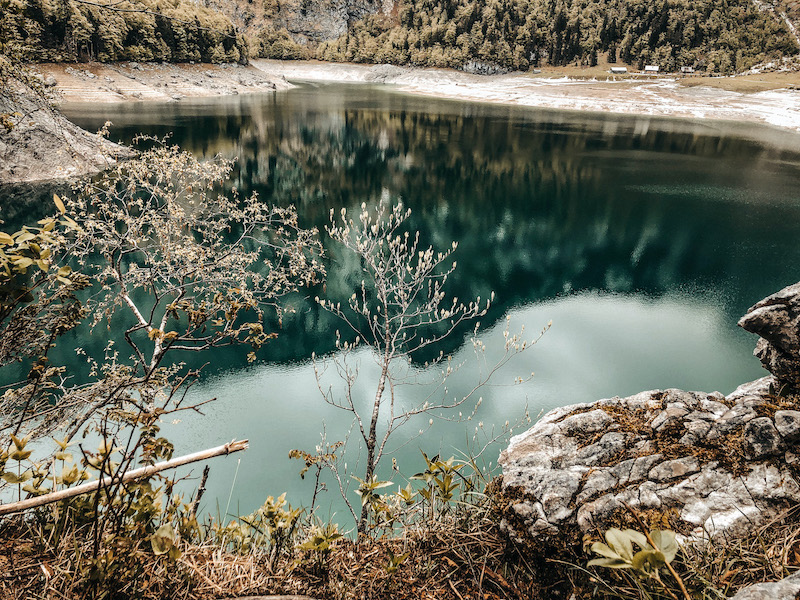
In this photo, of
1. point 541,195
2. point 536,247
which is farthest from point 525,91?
point 536,247

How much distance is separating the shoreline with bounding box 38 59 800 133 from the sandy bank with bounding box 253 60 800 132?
134 millimetres

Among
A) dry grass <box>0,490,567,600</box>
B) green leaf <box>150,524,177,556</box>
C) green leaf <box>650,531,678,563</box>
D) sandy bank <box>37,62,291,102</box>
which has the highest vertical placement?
sandy bank <box>37,62,291,102</box>

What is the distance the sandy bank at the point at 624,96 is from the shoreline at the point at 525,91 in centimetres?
13


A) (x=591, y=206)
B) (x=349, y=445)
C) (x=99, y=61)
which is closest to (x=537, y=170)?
(x=591, y=206)

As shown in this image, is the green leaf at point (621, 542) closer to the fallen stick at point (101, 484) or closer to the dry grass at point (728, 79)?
the fallen stick at point (101, 484)

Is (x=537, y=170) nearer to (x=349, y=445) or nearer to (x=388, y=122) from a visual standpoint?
(x=388, y=122)

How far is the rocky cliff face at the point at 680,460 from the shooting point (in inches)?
101

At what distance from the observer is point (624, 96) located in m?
85.8

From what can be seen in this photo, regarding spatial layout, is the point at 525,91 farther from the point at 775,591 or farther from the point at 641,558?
the point at 641,558

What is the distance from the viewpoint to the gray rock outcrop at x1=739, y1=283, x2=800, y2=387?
309 centimetres

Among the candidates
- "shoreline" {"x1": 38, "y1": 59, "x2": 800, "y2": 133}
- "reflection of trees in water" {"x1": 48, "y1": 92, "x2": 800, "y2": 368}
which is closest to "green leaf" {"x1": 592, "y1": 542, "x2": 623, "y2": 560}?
"reflection of trees in water" {"x1": 48, "y1": 92, "x2": 800, "y2": 368}

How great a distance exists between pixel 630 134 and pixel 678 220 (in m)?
35.4

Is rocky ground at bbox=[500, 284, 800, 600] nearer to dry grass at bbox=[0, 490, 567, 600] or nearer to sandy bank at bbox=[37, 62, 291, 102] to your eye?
dry grass at bbox=[0, 490, 567, 600]

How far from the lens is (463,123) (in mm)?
60531
